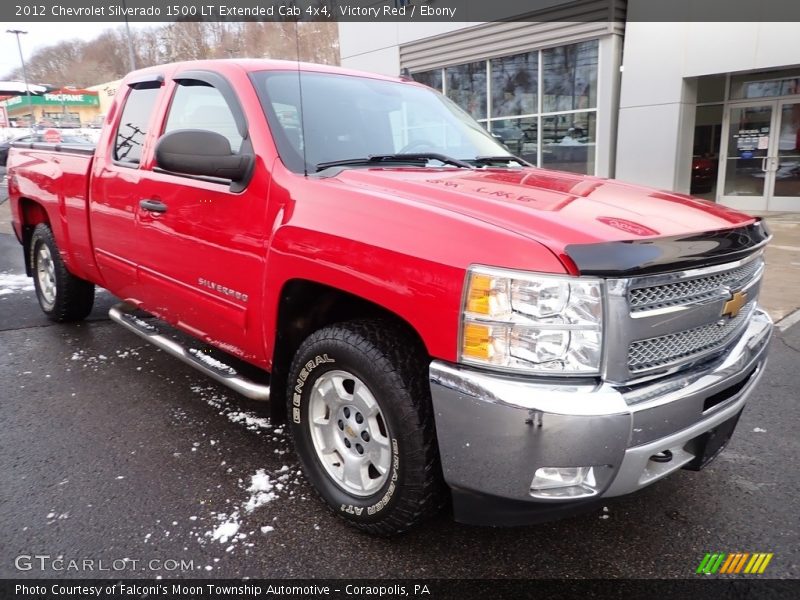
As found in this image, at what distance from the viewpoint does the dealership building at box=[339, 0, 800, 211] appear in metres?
11.6

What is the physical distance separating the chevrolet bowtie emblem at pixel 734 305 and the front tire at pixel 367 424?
1.14 meters

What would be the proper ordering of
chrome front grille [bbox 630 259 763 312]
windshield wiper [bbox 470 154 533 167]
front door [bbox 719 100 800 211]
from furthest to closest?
front door [bbox 719 100 800 211] < windshield wiper [bbox 470 154 533 167] < chrome front grille [bbox 630 259 763 312]

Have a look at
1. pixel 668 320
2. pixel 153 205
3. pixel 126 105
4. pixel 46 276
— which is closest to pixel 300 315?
pixel 153 205

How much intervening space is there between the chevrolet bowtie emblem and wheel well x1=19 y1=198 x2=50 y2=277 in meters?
5.15

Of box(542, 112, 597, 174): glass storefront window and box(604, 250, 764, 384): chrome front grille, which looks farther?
box(542, 112, 597, 174): glass storefront window

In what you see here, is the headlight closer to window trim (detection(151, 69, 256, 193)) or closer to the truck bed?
window trim (detection(151, 69, 256, 193))

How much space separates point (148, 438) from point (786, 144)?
1335 cm

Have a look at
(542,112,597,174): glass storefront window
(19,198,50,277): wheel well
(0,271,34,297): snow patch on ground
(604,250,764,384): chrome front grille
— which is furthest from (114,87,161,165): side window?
(542,112,597,174): glass storefront window

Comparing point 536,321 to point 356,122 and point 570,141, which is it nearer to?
point 356,122

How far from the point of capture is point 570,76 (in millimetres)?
13156

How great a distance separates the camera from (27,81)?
47.5m

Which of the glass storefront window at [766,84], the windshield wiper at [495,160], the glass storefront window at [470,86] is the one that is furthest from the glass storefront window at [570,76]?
the windshield wiper at [495,160]

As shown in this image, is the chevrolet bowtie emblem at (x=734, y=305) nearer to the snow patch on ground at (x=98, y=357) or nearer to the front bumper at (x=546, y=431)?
the front bumper at (x=546, y=431)

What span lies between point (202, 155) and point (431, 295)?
136 centimetres
